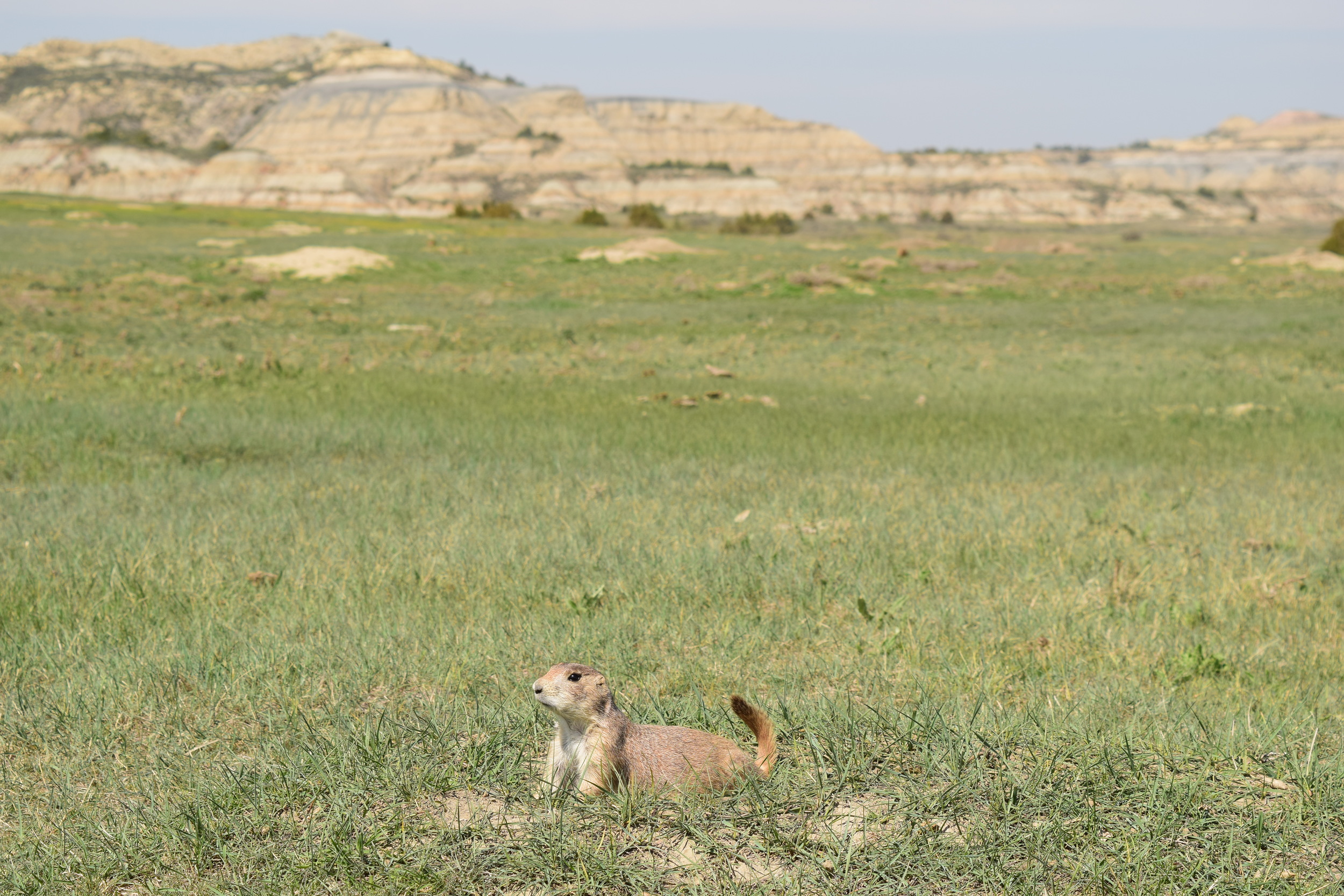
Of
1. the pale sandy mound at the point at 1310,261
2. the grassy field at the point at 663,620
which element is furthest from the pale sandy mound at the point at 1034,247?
the grassy field at the point at 663,620

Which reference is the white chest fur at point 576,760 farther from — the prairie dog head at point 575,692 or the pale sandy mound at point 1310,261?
the pale sandy mound at point 1310,261

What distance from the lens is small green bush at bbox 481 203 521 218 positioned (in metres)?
83.5

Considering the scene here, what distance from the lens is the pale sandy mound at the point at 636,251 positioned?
147 feet

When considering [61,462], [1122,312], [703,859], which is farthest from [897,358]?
[703,859]

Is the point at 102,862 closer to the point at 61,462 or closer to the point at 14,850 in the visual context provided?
the point at 14,850

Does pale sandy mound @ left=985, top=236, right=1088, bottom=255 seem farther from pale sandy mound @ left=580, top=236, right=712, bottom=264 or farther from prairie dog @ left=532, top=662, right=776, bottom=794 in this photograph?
prairie dog @ left=532, top=662, right=776, bottom=794

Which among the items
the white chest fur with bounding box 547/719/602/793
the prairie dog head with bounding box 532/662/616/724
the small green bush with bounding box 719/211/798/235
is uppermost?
the small green bush with bounding box 719/211/798/235

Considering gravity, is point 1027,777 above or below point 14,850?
above

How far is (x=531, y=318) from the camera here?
28.5 meters

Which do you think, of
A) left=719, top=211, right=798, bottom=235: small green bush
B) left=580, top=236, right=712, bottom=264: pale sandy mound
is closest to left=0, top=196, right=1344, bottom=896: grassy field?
left=580, top=236, right=712, bottom=264: pale sandy mound

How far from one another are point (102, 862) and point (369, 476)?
7.26 meters

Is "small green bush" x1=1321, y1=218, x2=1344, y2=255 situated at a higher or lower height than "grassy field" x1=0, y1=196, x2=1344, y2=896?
higher

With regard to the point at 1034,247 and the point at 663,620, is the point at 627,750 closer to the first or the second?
the point at 663,620

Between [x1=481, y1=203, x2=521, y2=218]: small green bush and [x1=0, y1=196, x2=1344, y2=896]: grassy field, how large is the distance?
65.7 m
